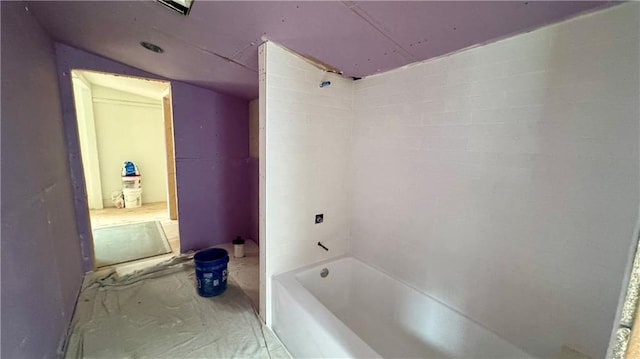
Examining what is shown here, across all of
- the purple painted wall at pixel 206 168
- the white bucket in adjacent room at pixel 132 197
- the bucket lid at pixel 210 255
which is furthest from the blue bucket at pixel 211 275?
the white bucket in adjacent room at pixel 132 197

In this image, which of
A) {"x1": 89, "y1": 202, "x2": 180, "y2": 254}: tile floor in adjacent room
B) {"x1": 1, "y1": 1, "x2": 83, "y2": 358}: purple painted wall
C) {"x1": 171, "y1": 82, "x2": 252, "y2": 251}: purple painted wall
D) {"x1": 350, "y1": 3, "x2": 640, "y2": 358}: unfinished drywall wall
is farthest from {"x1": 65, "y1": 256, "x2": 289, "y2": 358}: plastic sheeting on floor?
{"x1": 350, "y1": 3, "x2": 640, "y2": 358}: unfinished drywall wall

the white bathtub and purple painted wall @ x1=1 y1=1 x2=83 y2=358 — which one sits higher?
purple painted wall @ x1=1 y1=1 x2=83 y2=358

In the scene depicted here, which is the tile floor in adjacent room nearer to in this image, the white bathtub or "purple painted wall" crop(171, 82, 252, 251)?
"purple painted wall" crop(171, 82, 252, 251)

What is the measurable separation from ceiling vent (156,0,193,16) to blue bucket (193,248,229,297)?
72.6 inches

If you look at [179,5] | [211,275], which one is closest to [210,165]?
[211,275]

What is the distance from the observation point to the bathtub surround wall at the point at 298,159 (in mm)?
1718

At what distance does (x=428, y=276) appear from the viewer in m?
1.77

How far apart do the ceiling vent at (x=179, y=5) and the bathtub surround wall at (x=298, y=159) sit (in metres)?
0.46

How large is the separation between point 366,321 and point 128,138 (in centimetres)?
545

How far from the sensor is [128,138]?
498cm

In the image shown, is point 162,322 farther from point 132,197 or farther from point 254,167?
point 132,197

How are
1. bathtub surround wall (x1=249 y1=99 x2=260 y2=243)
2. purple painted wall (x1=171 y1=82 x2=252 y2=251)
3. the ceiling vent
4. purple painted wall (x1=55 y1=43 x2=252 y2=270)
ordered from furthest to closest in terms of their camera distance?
1. bathtub surround wall (x1=249 y1=99 x2=260 y2=243)
2. purple painted wall (x1=171 y1=82 x2=252 y2=251)
3. purple painted wall (x1=55 y1=43 x2=252 y2=270)
4. the ceiling vent

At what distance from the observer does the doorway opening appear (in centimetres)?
394

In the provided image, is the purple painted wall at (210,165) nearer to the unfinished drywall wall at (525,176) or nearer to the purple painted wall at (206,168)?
the purple painted wall at (206,168)
